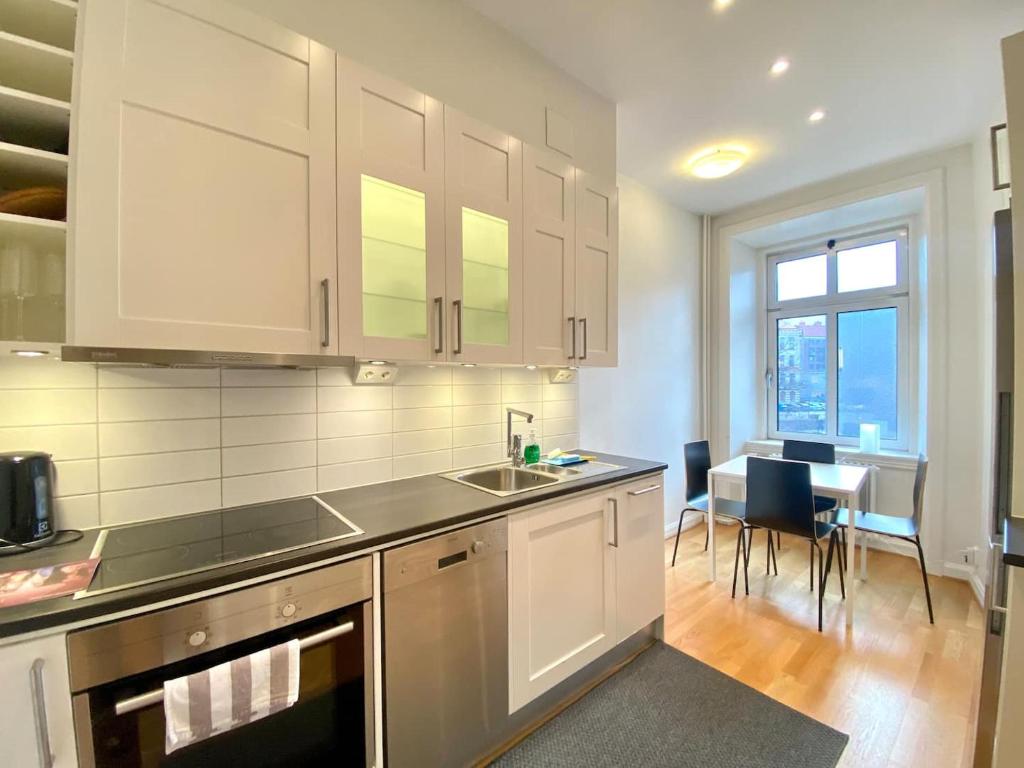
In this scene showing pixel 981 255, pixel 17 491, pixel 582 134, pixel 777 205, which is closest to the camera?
pixel 17 491

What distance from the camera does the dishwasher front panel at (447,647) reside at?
123 cm

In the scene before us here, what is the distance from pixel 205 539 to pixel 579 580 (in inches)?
52.9

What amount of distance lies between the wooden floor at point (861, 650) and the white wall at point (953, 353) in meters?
0.42

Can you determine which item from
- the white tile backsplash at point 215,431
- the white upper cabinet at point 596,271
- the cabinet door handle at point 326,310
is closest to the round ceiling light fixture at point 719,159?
the white upper cabinet at point 596,271

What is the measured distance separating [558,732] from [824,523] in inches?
78.6

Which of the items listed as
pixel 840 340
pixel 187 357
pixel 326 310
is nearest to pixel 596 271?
pixel 326 310

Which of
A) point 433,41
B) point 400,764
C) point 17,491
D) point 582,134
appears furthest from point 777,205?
point 17,491

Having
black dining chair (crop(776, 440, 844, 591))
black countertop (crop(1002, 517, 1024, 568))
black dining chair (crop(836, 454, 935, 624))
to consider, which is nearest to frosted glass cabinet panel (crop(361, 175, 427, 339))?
black countertop (crop(1002, 517, 1024, 568))

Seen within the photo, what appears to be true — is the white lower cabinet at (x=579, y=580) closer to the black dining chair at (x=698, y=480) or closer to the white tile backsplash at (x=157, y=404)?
the black dining chair at (x=698, y=480)

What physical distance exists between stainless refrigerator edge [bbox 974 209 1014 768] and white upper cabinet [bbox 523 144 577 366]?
145 centimetres

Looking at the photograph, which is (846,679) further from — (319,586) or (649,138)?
(649,138)

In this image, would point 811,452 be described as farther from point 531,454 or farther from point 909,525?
point 531,454

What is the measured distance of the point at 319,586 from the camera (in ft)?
3.56

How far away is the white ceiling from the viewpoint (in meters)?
1.85
